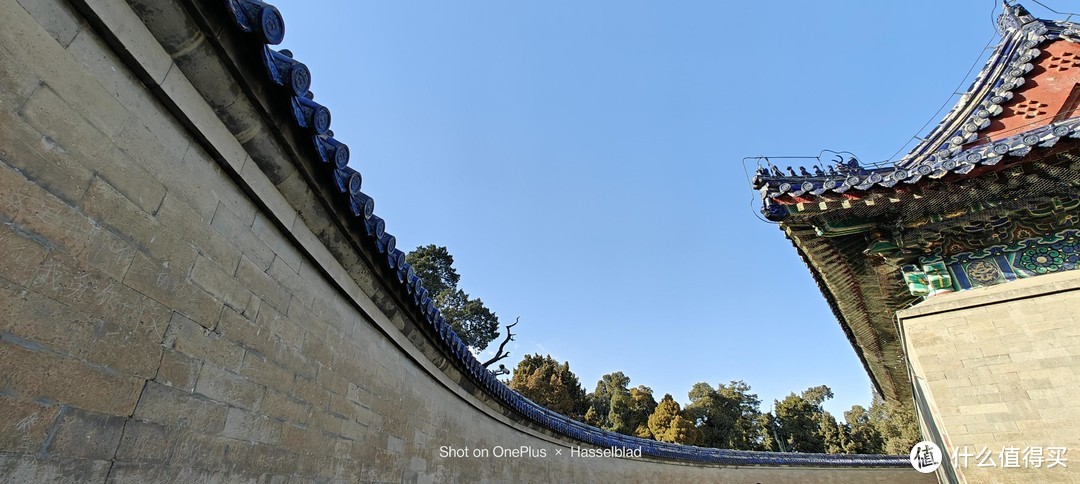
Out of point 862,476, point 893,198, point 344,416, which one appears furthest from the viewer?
point 862,476

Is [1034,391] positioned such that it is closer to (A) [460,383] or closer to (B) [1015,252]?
(B) [1015,252]

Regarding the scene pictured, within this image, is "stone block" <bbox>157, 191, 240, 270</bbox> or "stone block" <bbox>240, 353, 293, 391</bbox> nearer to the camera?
"stone block" <bbox>157, 191, 240, 270</bbox>

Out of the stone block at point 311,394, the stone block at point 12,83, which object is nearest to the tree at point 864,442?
the stone block at point 311,394

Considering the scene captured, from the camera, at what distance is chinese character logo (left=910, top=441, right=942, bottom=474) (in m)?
6.00

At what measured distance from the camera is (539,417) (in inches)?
396

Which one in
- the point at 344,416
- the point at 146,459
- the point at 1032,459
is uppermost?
the point at 1032,459

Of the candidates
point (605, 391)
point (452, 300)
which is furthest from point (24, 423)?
point (605, 391)

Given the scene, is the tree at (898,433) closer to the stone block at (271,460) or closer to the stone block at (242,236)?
the stone block at (271,460)

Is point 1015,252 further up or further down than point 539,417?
further up

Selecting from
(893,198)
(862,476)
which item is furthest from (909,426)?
(893,198)

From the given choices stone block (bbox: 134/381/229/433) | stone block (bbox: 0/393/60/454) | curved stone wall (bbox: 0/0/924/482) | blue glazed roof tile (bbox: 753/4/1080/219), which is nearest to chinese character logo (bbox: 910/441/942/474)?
blue glazed roof tile (bbox: 753/4/1080/219)

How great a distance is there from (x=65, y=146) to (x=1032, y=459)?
7.90m

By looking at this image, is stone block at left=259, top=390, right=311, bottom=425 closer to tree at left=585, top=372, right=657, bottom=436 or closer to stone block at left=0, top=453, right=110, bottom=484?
stone block at left=0, top=453, right=110, bottom=484

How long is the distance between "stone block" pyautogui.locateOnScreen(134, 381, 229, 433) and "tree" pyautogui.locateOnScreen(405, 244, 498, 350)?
2346 cm
